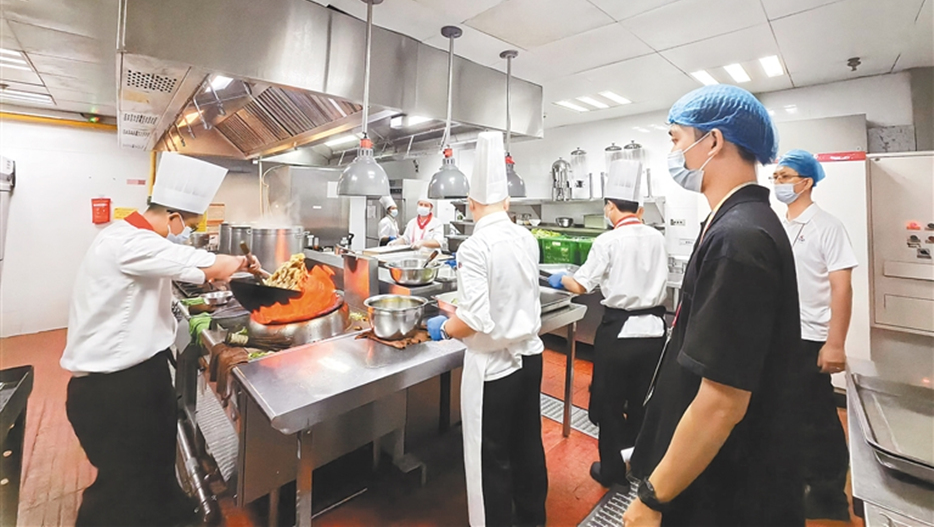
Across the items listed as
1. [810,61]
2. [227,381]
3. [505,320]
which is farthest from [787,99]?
[227,381]

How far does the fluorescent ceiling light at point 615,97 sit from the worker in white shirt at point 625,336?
2141mm

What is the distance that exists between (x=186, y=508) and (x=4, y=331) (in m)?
3.51

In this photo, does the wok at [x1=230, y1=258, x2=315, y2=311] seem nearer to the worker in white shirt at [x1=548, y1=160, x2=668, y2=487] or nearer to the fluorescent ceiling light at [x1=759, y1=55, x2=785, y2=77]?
the worker in white shirt at [x1=548, y1=160, x2=668, y2=487]

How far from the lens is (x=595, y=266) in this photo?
2262 mm

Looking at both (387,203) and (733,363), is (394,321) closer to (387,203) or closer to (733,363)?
(733,363)

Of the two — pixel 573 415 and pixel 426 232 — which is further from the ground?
pixel 426 232

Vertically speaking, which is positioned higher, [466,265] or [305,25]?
[305,25]

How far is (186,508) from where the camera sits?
1.90 meters

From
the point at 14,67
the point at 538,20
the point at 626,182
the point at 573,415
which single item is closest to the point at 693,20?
the point at 538,20

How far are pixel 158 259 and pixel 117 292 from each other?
23 cm

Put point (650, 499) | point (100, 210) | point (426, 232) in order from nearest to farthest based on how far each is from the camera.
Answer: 1. point (650, 499)
2. point (100, 210)
3. point (426, 232)

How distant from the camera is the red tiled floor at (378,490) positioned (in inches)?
75.0

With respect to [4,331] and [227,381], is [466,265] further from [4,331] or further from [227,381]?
[4,331]

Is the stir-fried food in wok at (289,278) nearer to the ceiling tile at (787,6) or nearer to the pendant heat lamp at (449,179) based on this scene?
the pendant heat lamp at (449,179)
